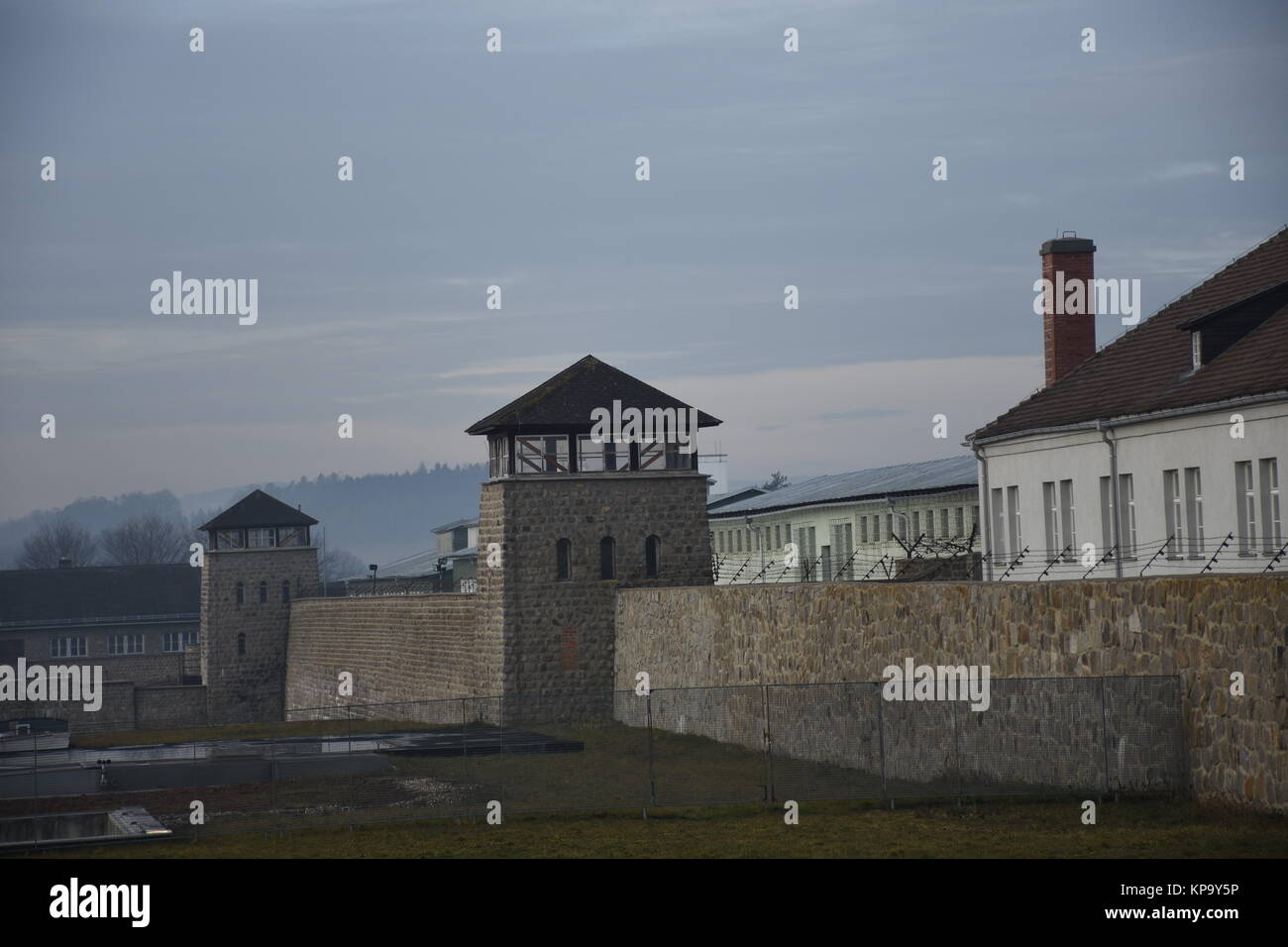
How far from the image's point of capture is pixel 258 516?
7925 centimetres

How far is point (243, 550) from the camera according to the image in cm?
7769

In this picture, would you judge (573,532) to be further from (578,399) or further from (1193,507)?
(1193,507)

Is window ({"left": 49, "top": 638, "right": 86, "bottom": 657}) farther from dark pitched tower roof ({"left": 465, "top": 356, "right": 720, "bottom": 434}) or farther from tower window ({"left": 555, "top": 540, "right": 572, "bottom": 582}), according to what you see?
tower window ({"left": 555, "top": 540, "right": 572, "bottom": 582})

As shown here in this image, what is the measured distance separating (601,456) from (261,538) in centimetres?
3752

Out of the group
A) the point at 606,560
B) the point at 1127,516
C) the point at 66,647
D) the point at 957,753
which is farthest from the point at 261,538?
the point at 957,753

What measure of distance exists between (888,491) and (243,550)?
3751 cm

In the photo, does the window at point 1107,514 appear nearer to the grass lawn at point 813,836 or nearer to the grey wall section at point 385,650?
the grass lawn at point 813,836

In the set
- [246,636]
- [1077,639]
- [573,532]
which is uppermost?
[573,532]

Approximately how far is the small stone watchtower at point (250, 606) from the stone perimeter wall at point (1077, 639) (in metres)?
44.3

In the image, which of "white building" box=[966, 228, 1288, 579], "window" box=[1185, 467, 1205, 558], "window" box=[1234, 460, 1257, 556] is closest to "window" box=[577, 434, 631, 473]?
"white building" box=[966, 228, 1288, 579]

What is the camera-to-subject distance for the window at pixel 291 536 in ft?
259

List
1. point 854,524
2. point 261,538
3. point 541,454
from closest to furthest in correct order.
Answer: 1. point 541,454
2. point 854,524
3. point 261,538

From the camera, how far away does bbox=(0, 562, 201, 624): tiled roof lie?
102125mm

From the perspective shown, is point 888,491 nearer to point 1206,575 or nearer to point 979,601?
point 979,601
